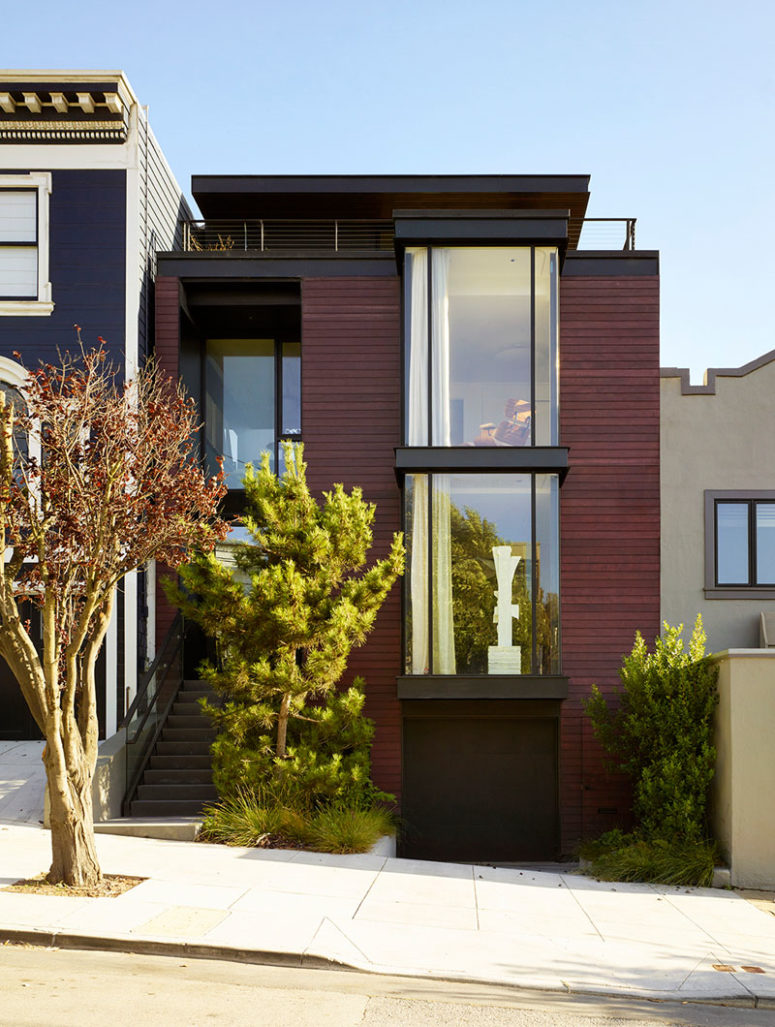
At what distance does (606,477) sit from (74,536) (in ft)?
27.9

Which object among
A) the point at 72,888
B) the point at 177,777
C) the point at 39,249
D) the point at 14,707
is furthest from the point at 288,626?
the point at 39,249

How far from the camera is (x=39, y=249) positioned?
15.6 meters

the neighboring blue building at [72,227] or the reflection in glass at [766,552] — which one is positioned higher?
the neighboring blue building at [72,227]

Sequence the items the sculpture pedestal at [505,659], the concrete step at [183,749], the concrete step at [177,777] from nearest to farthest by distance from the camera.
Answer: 1. the concrete step at [177,777]
2. the sculpture pedestal at [505,659]
3. the concrete step at [183,749]

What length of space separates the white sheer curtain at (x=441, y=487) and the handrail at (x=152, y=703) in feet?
13.0

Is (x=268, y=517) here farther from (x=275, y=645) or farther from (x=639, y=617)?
(x=639, y=617)

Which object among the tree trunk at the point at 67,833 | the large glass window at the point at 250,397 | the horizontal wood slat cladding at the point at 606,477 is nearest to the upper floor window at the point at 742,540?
the horizontal wood slat cladding at the point at 606,477

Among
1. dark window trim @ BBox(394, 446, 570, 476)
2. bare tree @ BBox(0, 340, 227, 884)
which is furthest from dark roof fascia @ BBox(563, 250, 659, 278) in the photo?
bare tree @ BBox(0, 340, 227, 884)

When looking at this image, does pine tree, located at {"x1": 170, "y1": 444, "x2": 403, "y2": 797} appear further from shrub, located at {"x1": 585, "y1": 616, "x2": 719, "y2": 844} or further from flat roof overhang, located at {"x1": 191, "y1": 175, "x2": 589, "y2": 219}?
flat roof overhang, located at {"x1": 191, "y1": 175, "x2": 589, "y2": 219}

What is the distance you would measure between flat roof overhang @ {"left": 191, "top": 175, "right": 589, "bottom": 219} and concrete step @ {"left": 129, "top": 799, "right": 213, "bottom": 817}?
10.6m

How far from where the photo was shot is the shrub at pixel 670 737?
506 inches

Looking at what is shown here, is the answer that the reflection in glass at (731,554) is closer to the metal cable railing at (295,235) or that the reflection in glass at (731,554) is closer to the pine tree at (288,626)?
the pine tree at (288,626)

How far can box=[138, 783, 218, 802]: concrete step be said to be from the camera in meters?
13.9

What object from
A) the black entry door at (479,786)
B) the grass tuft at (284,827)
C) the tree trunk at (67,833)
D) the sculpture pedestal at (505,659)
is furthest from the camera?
the black entry door at (479,786)
